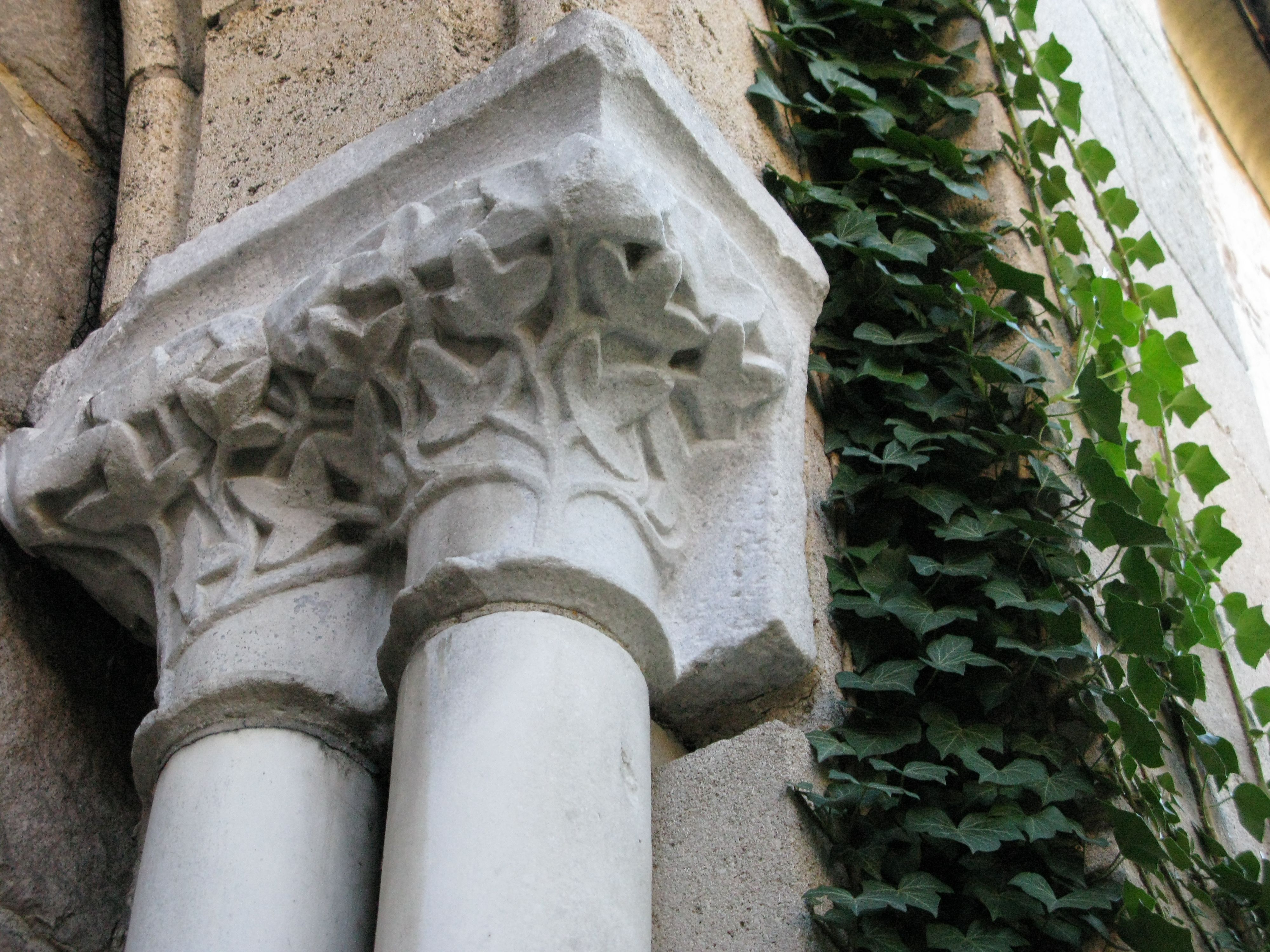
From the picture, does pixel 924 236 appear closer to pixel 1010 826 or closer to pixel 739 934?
pixel 1010 826

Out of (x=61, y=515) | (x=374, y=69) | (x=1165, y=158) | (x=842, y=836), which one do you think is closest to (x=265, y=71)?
(x=374, y=69)

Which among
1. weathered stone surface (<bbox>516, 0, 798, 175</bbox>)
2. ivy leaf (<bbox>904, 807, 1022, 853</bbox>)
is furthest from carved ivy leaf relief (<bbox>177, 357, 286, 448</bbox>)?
ivy leaf (<bbox>904, 807, 1022, 853</bbox>)

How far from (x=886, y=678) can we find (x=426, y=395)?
1.83 feet

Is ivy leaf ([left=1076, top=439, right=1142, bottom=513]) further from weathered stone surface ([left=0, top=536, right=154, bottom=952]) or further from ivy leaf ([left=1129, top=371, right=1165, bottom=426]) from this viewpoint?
weathered stone surface ([left=0, top=536, right=154, bottom=952])

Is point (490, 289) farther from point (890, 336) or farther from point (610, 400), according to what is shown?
point (890, 336)

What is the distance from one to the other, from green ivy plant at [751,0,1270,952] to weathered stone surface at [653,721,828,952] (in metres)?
0.03

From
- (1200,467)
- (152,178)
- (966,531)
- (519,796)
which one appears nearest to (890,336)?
(966,531)

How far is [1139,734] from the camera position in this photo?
147 cm

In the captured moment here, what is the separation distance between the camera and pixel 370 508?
1.56 meters

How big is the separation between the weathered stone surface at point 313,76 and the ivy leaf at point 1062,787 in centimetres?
108

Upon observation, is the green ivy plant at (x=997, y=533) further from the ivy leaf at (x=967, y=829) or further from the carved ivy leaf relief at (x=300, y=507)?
the carved ivy leaf relief at (x=300, y=507)

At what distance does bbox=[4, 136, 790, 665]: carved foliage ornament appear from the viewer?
1.43m

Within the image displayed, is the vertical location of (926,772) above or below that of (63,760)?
below

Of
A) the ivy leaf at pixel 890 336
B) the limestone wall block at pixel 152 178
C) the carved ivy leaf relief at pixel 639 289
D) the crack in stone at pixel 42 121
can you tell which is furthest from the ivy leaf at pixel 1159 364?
the crack in stone at pixel 42 121
